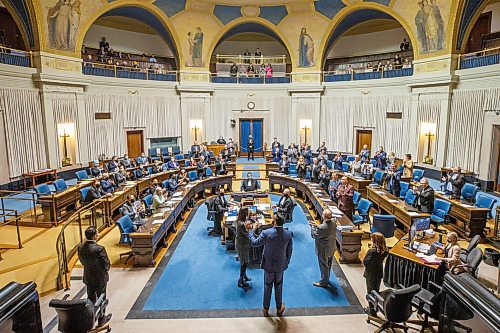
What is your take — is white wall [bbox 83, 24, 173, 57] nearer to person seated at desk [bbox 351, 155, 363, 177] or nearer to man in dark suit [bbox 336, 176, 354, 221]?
person seated at desk [bbox 351, 155, 363, 177]

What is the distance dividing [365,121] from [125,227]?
53.2 ft

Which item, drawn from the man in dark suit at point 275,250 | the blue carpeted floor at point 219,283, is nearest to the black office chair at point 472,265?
the blue carpeted floor at point 219,283

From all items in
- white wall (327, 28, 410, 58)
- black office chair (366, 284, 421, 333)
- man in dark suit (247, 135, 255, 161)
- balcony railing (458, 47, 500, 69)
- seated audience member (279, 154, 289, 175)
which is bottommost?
black office chair (366, 284, 421, 333)

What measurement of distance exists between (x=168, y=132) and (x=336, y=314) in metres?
17.7

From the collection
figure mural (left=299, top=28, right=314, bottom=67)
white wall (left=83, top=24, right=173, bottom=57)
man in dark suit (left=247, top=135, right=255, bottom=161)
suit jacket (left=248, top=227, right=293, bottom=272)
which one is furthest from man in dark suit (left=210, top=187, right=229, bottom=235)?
white wall (left=83, top=24, right=173, bottom=57)

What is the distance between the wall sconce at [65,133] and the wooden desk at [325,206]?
9.70m

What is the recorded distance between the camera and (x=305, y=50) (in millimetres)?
21609

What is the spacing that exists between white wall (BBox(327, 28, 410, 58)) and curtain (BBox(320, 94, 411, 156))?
15.2ft

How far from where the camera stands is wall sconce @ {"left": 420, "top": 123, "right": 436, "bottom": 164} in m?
16.4

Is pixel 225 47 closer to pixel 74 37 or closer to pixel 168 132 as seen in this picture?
pixel 168 132

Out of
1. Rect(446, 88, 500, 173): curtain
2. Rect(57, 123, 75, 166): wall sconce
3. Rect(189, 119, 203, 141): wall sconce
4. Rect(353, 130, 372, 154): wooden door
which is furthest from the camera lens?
Rect(189, 119, 203, 141): wall sconce

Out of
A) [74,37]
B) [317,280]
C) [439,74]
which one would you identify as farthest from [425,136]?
[74,37]

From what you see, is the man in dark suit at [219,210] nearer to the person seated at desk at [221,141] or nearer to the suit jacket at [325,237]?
the suit jacket at [325,237]

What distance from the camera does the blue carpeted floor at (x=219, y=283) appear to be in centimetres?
610
